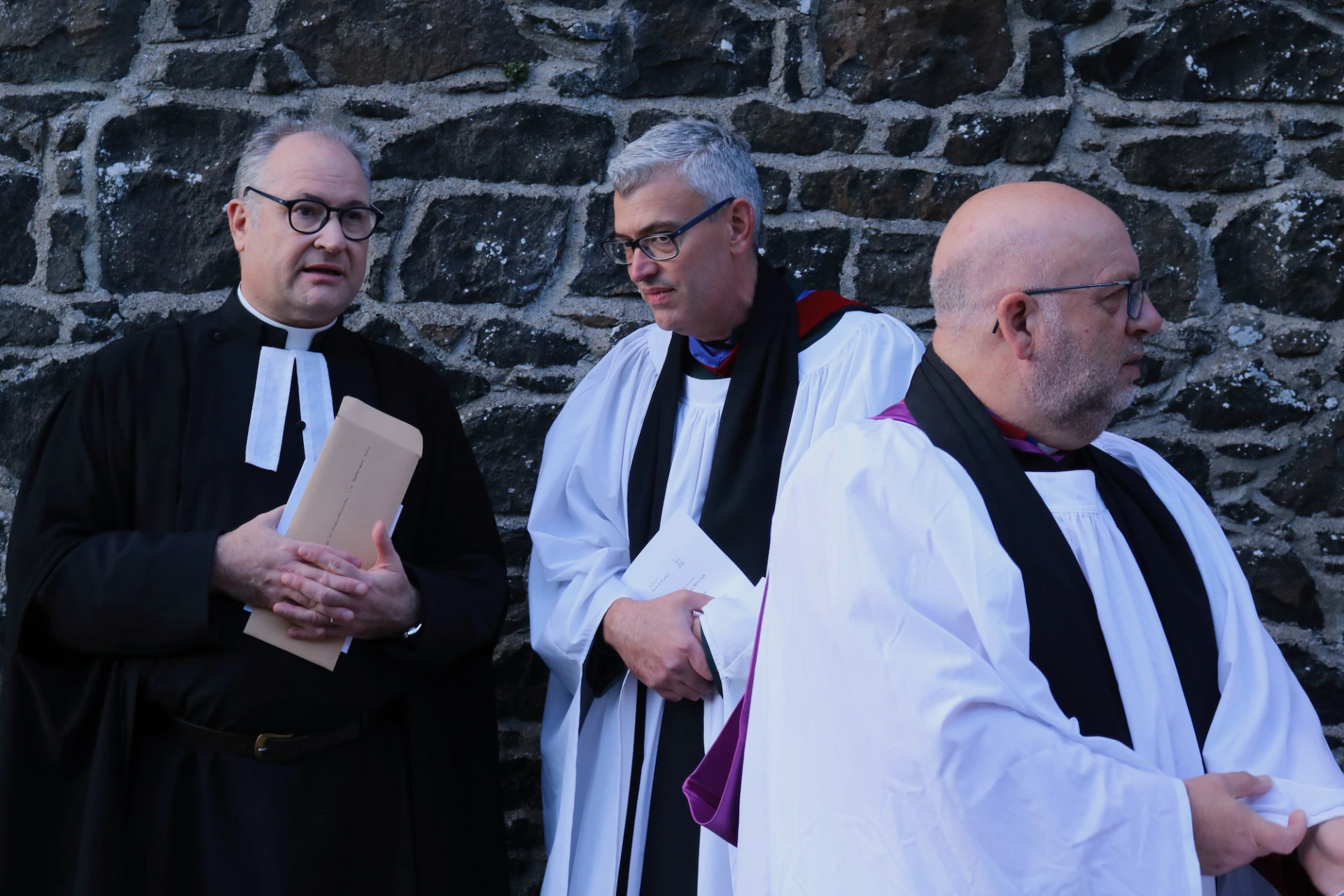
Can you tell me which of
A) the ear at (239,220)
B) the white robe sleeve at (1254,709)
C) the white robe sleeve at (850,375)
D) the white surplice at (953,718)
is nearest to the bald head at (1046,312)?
the white surplice at (953,718)

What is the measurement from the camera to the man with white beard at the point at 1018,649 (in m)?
1.62

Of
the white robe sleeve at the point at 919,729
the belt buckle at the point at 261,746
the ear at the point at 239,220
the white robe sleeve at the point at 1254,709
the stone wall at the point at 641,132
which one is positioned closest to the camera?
the white robe sleeve at the point at 919,729

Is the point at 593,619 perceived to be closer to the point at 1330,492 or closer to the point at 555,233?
the point at 555,233

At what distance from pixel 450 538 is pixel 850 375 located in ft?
3.17

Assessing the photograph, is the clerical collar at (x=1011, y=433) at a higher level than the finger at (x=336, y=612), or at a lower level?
higher

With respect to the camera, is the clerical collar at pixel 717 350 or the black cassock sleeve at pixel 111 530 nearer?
the black cassock sleeve at pixel 111 530

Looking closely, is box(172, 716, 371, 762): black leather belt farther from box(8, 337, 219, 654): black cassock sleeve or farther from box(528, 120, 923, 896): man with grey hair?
box(528, 120, 923, 896): man with grey hair

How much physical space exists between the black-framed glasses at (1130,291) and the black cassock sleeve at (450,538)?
48.5 inches

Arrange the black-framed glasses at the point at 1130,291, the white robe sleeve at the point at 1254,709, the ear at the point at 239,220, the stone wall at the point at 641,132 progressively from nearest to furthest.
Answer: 1. the white robe sleeve at the point at 1254,709
2. the black-framed glasses at the point at 1130,291
3. the ear at the point at 239,220
4. the stone wall at the point at 641,132

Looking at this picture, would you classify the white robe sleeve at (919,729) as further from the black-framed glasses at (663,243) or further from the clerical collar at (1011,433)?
the black-framed glasses at (663,243)

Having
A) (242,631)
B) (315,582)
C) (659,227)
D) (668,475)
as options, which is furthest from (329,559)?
(659,227)

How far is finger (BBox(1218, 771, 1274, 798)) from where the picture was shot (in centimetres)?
169

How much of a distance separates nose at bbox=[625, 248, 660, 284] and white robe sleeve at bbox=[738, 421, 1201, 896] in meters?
0.88

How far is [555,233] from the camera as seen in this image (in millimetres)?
3348
